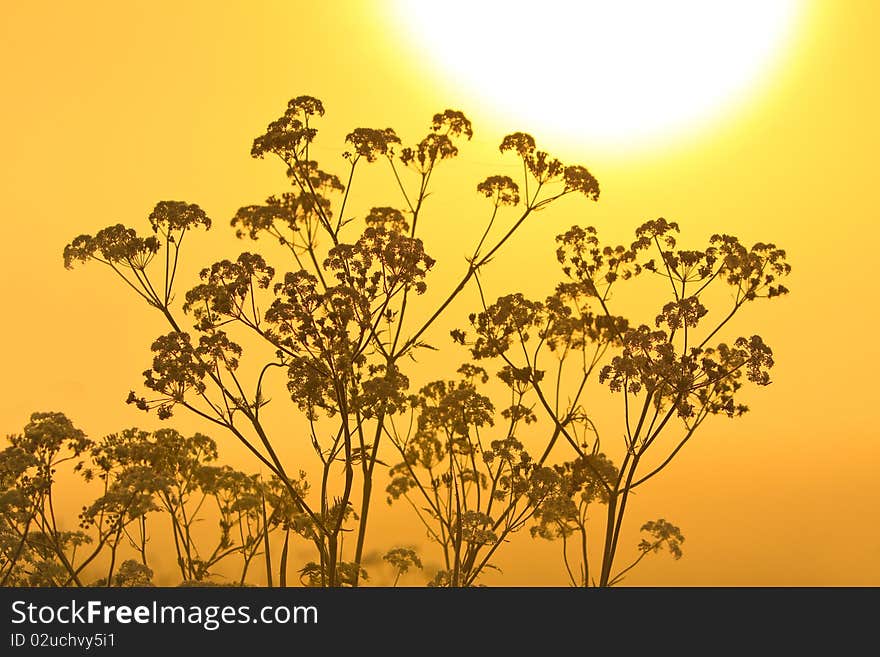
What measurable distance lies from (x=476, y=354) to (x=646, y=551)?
128 inches

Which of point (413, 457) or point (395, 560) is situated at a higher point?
point (413, 457)

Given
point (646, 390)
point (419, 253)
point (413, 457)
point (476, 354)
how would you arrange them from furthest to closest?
1. point (413, 457)
2. point (476, 354)
3. point (646, 390)
4. point (419, 253)

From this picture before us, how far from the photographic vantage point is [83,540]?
13.6 metres

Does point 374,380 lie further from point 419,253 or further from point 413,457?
point 413,457

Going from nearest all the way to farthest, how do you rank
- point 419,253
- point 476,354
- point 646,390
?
point 419,253, point 646,390, point 476,354

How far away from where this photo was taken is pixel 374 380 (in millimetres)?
11102

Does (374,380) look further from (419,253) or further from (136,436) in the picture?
(136,436)

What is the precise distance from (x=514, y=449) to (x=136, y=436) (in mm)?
4740

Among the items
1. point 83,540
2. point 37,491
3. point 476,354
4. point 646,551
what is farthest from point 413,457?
point 37,491

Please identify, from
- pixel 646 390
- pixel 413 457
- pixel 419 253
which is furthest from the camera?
pixel 413 457

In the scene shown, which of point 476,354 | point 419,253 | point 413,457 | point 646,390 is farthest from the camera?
point 413,457

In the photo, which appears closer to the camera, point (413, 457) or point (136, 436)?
point (136, 436)
